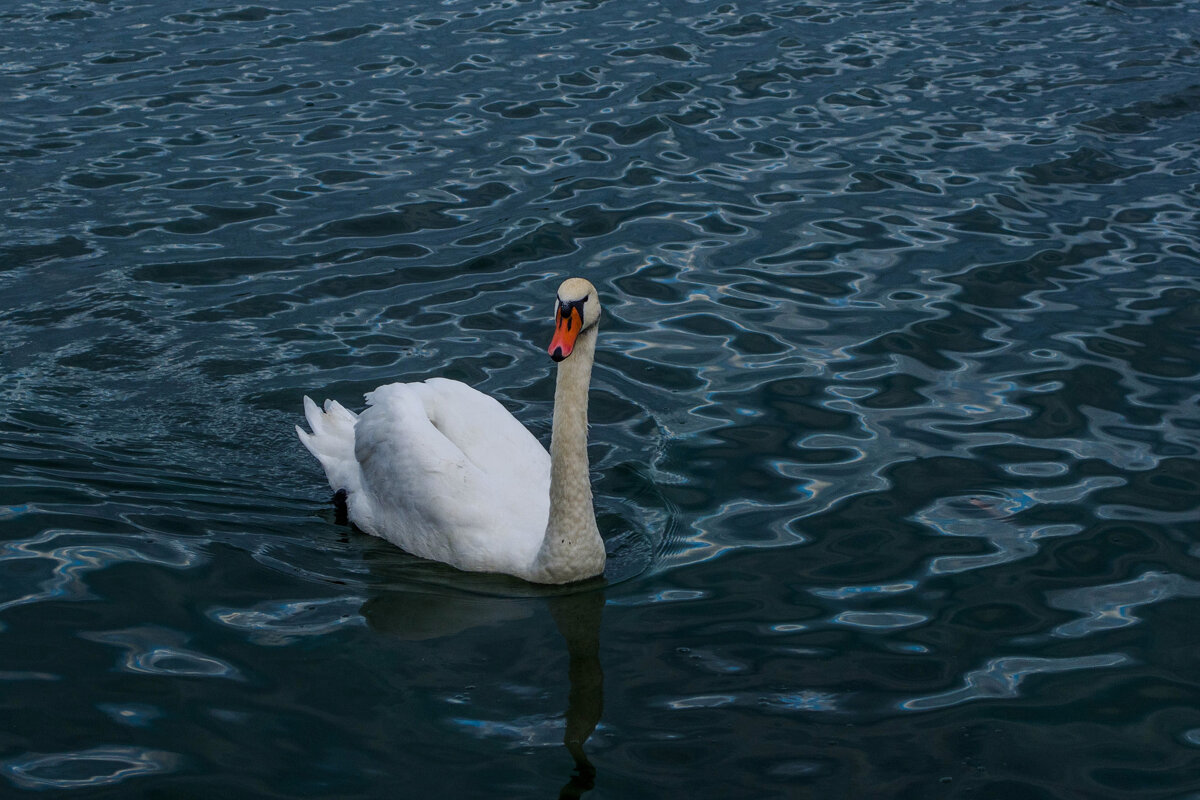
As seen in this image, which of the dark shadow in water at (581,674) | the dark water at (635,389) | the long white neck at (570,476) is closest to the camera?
the dark shadow in water at (581,674)

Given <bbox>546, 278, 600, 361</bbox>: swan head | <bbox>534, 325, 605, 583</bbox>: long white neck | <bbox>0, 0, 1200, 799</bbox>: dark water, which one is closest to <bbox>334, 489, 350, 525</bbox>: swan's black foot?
<bbox>0, 0, 1200, 799</bbox>: dark water

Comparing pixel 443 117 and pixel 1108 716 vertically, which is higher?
pixel 443 117

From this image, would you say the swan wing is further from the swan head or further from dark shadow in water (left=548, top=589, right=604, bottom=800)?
the swan head

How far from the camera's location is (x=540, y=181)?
13.9 metres

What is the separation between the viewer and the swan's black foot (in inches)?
346

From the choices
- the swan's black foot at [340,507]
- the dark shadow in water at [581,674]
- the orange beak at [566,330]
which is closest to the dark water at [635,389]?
the dark shadow in water at [581,674]

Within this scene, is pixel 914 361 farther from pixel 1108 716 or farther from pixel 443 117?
pixel 443 117

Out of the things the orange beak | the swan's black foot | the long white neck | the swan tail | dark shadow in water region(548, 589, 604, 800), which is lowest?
the swan's black foot

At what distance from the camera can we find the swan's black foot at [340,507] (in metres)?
8.80

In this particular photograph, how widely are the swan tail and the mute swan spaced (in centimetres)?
1

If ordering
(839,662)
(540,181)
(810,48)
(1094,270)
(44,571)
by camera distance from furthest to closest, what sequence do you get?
(810,48)
(540,181)
(1094,270)
(44,571)
(839,662)

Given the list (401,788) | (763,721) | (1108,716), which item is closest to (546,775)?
(401,788)

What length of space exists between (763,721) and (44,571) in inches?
159

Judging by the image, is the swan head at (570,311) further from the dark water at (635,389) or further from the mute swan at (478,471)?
the dark water at (635,389)
